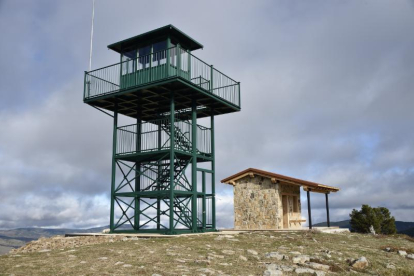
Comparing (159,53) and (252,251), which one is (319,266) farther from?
(159,53)

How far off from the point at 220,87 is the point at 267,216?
8948 millimetres

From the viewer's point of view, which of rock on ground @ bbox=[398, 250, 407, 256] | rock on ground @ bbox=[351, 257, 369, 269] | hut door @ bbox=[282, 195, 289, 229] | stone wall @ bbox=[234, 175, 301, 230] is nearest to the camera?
rock on ground @ bbox=[351, 257, 369, 269]

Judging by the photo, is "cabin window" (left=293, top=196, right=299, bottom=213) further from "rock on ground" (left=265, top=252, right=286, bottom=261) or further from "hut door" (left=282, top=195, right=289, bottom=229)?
"rock on ground" (left=265, top=252, right=286, bottom=261)

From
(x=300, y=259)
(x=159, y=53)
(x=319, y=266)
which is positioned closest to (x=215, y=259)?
(x=300, y=259)

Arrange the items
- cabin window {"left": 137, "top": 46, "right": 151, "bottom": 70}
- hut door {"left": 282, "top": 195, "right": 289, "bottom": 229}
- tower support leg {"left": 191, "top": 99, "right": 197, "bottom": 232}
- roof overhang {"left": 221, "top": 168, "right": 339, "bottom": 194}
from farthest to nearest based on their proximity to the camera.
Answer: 1. hut door {"left": 282, "top": 195, "right": 289, "bottom": 229}
2. roof overhang {"left": 221, "top": 168, "right": 339, "bottom": 194}
3. cabin window {"left": 137, "top": 46, "right": 151, "bottom": 70}
4. tower support leg {"left": 191, "top": 99, "right": 197, "bottom": 232}

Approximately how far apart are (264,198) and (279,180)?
160 centimetres

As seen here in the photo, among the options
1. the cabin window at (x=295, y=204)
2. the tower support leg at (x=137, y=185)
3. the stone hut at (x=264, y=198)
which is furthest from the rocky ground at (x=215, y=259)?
the cabin window at (x=295, y=204)

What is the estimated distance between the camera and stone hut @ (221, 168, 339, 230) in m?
25.8

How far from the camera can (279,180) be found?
25.9 m

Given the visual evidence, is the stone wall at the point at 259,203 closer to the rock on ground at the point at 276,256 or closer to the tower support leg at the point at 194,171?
the tower support leg at the point at 194,171

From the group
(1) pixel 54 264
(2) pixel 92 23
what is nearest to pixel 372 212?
(2) pixel 92 23

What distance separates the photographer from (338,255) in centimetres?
1436

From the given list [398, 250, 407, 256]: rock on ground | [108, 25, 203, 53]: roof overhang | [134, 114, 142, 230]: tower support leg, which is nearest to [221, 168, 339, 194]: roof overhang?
[134, 114, 142, 230]: tower support leg

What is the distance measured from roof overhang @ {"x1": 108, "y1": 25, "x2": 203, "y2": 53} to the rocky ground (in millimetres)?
11194
